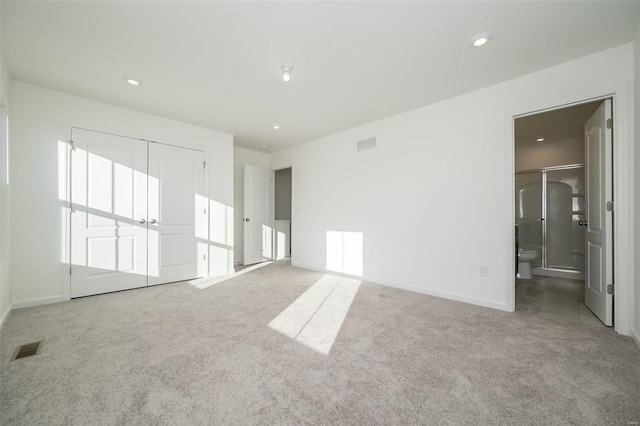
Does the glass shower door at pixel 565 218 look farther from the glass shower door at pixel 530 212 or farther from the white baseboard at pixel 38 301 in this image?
the white baseboard at pixel 38 301

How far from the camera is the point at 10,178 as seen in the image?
2.88 m

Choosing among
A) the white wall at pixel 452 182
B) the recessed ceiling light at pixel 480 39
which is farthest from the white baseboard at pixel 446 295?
the recessed ceiling light at pixel 480 39

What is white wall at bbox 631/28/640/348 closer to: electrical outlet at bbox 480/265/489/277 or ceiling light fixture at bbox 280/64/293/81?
electrical outlet at bbox 480/265/489/277

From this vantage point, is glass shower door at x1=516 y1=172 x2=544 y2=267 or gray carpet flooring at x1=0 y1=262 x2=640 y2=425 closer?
gray carpet flooring at x1=0 y1=262 x2=640 y2=425

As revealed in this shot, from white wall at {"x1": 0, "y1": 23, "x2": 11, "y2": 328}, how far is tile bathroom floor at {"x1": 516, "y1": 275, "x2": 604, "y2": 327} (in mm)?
5508

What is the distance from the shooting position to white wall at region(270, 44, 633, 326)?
2.56 meters

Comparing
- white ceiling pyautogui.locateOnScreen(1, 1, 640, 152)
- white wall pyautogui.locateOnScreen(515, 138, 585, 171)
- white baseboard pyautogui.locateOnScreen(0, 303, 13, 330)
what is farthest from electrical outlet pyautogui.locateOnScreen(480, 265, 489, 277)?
white baseboard pyautogui.locateOnScreen(0, 303, 13, 330)

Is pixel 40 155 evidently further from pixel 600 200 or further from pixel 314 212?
pixel 600 200

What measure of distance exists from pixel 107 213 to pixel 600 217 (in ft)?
19.0

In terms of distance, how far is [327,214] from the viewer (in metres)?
4.89

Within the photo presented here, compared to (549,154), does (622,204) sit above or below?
below

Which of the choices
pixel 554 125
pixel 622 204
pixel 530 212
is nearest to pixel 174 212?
pixel 622 204

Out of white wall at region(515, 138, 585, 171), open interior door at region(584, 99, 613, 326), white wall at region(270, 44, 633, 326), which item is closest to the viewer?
open interior door at region(584, 99, 613, 326)

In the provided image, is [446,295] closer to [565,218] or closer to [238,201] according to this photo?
[565,218]
